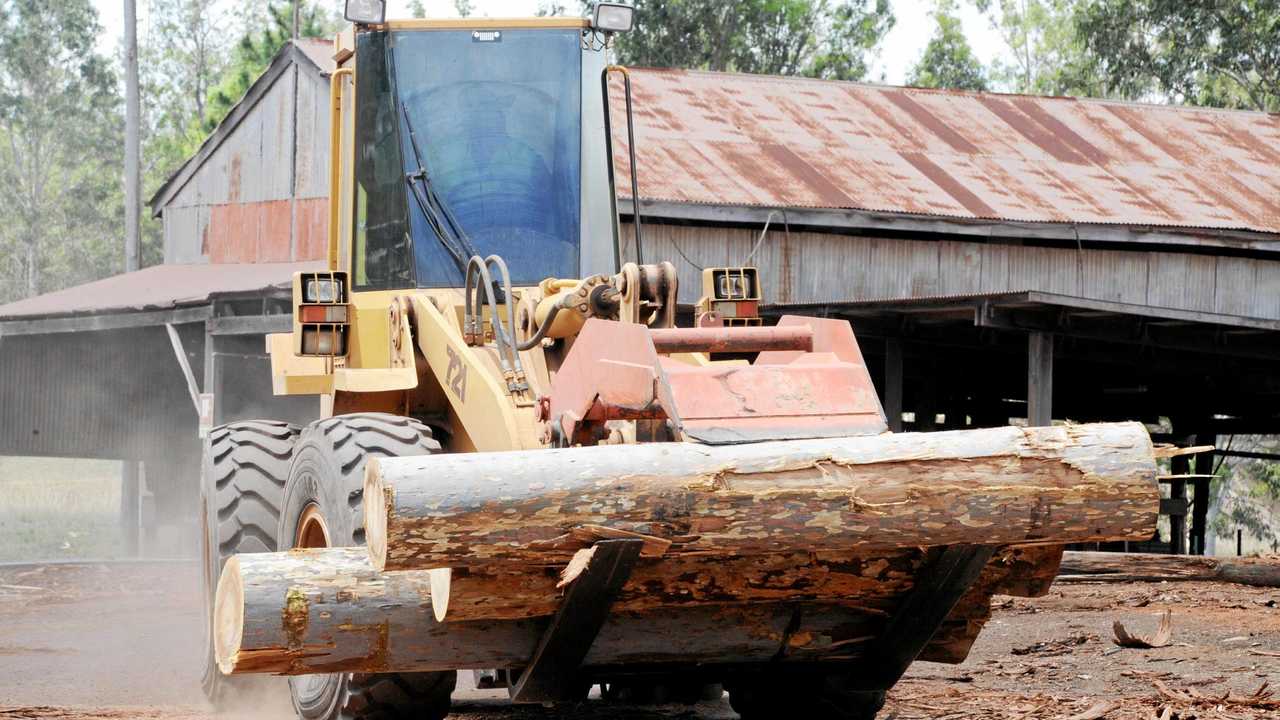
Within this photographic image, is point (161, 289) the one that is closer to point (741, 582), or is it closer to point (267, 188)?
point (267, 188)

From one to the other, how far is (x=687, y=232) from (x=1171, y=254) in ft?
23.9

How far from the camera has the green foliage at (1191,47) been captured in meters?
40.0

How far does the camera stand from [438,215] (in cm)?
843

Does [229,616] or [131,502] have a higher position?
[229,616]

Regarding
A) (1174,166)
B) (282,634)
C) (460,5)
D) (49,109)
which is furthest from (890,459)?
(49,109)

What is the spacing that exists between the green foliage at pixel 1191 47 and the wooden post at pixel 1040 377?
2549 centimetres

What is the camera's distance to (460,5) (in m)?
53.8

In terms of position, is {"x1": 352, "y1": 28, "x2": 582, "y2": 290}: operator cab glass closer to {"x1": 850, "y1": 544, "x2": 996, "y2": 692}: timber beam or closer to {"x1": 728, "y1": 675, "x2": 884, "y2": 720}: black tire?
{"x1": 728, "y1": 675, "x2": 884, "y2": 720}: black tire

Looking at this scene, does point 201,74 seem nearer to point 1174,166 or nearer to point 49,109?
point 49,109

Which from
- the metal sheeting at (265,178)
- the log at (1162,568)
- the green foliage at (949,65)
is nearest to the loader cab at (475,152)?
the log at (1162,568)

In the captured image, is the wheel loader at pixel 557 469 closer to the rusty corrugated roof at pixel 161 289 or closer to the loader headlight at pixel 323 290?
the loader headlight at pixel 323 290

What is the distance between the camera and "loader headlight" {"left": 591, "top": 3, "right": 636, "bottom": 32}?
874 centimetres

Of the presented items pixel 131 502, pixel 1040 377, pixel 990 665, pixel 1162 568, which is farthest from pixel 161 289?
pixel 990 665

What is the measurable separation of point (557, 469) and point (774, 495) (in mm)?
Result: 728
